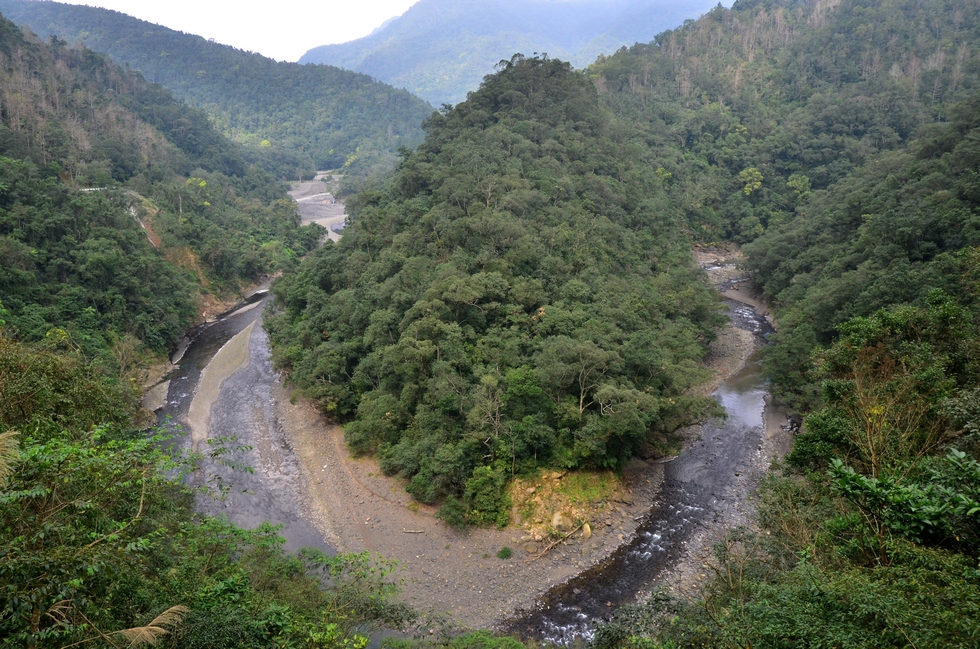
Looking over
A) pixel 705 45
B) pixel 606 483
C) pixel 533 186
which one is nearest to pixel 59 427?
pixel 606 483

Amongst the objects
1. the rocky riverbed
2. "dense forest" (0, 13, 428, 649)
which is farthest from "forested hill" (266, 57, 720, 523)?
"dense forest" (0, 13, 428, 649)

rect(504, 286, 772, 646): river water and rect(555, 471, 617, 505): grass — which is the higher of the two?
rect(555, 471, 617, 505): grass

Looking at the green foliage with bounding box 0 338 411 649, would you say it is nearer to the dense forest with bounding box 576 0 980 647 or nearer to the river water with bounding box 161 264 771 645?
the river water with bounding box 161 264 771 645

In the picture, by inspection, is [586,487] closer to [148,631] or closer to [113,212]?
[148,631]

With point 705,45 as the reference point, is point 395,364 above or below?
below

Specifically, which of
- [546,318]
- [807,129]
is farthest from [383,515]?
[807,129]

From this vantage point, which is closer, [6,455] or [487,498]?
[6,455]

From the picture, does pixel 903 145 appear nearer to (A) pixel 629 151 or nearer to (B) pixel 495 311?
(A) pixel 629 151
